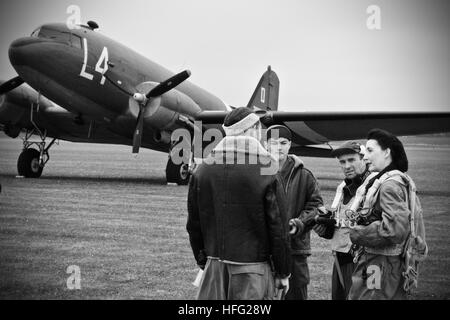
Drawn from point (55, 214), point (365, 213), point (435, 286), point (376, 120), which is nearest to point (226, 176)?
point (365, 213)

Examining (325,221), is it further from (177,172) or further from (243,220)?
(177,172)

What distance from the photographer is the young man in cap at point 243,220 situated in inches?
142

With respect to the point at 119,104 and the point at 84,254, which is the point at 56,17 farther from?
the point at 84,254

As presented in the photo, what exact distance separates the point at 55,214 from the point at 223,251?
737 centimetres

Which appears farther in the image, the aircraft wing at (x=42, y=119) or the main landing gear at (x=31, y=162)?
the aircraft wing at (x=42, y=119)

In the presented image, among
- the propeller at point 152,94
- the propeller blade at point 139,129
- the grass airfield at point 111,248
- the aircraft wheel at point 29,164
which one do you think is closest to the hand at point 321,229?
the grass airfield at point 111,248

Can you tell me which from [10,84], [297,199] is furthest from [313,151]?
[297,199]

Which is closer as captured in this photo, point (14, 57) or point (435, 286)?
point (435, 286)

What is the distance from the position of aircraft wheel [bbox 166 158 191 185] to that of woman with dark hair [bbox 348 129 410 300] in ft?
43.2

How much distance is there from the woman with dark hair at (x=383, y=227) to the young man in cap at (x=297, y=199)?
0.61 meters

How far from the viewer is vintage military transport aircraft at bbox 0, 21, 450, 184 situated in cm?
1532

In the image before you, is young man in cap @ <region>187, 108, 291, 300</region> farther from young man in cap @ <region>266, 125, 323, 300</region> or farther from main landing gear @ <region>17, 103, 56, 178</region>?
main landing gear @ <region>17, 103, 56, 178</region>

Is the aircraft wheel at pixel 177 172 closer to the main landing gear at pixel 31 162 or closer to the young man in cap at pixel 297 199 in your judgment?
the main landing gear at pixel 31 162
